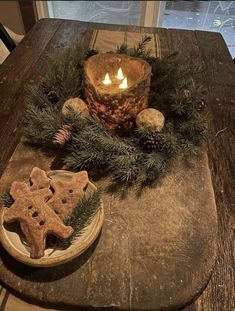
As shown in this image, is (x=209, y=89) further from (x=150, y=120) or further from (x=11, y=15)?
(x=11, y=15)

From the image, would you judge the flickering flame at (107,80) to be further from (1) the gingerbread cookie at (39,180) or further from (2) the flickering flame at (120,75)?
(1) the gingerbread cookie at (39,180)

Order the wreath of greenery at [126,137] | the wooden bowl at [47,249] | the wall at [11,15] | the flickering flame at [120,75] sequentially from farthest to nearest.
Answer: the wall at [11,15], the flickering flame at [120,75], the wreath of greenery at [126,137], the wooden bowl at [47,249]

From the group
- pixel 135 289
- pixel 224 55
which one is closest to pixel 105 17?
pixel 224 55

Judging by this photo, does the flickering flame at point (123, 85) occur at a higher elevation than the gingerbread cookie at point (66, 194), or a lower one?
higher

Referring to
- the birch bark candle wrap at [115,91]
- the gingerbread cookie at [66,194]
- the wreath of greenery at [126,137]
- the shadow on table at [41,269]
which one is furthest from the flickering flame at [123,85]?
the shadow on table at [41,269]

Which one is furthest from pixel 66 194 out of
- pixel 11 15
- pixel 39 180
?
pixel 11 15

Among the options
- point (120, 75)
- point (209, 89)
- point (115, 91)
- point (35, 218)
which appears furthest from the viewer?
point (209, 89)

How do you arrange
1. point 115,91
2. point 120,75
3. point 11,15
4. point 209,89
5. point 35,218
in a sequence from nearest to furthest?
1. point 35,218
2. point 115,91
3. point 120,75
4. point 209,89
5. point 11,15
